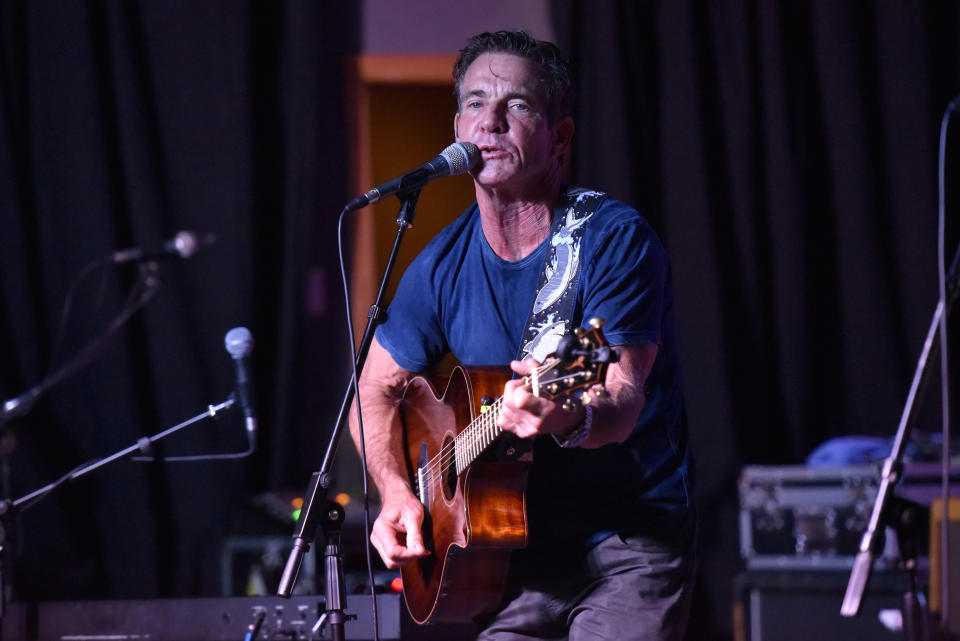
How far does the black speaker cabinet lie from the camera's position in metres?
4.43

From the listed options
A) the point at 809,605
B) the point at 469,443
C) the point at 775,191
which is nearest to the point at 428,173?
the point at 469,443

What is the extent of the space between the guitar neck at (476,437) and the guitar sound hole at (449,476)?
32mm

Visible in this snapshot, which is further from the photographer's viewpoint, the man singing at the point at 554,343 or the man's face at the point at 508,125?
the man's face at the point at 508,125

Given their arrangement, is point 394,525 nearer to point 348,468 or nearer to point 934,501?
point 934,501

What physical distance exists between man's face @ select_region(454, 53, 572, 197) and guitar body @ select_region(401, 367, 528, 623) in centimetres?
51

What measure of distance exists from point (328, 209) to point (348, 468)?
1363 mm

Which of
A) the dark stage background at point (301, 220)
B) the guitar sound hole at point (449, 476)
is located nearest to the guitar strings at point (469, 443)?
the guitar sound hole at point (449, 476)

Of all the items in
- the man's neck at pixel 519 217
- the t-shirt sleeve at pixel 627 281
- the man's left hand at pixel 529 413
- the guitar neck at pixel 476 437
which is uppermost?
the man's neck at pixel 519 217

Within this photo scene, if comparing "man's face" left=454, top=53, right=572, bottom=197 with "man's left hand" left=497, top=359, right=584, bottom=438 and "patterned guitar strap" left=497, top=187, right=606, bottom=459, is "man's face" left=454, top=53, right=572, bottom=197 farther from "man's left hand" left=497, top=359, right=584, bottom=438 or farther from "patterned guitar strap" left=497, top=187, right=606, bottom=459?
"man's left hand" left=497, top=359, right=584, bottom=438

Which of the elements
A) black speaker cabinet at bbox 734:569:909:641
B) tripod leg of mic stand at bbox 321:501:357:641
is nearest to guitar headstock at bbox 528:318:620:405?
tripod leg of mic stand at bbox 321:501:357:641

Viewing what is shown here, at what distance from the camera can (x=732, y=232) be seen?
222 inches

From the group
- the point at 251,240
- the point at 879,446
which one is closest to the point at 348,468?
the point at 251,240

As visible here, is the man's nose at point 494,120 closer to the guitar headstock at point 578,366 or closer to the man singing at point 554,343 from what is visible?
the man singing at point 554,343

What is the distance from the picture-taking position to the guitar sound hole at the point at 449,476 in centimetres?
265
